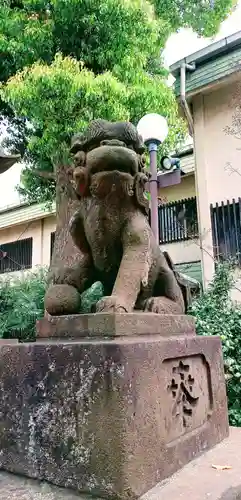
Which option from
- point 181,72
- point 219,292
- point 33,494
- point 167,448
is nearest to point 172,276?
point 167,448

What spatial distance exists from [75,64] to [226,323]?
367 centimetres

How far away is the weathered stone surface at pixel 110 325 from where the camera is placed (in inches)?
63.9

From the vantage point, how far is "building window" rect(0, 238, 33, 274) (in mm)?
12234

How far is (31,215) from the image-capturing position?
11797mm

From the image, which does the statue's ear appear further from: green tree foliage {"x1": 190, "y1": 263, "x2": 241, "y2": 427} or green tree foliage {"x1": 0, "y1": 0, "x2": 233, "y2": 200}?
green tree foliage {"x1": 0, "y1": 0, "x2": 233, "y2": 200}

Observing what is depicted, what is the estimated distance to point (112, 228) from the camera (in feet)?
6.33

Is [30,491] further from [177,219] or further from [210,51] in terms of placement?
[210,51]

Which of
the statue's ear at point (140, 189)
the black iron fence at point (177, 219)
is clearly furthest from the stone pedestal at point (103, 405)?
the black iron fence at point (177, 219)

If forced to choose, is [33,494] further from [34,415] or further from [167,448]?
[167,448]

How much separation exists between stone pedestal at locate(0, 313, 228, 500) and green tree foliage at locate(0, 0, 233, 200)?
362 centimetres

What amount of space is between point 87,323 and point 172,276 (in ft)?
2.18

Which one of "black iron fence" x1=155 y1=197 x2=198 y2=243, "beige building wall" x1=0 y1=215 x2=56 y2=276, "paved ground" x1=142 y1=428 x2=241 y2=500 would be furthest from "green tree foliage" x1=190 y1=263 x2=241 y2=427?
"beige building wall" x1=0 y1=215 x2=56 y2=276

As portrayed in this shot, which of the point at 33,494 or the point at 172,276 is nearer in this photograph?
the point at 33,494

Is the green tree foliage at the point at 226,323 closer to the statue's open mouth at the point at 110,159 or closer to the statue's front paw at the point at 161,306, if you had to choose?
the statue's front paw at the point at 161,306
